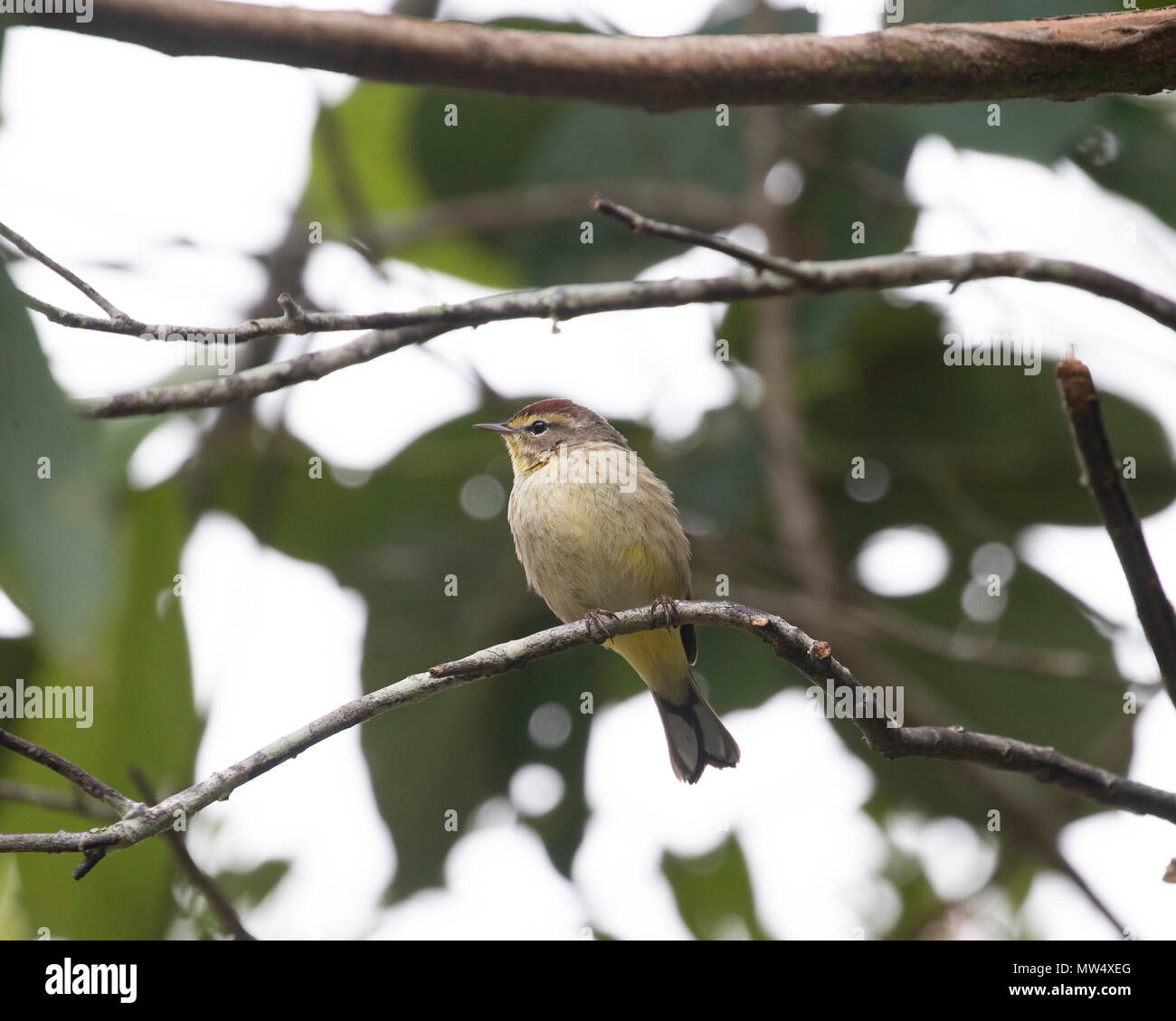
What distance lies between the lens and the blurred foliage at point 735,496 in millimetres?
6406

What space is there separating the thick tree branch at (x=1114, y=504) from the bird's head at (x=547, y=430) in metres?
3.11

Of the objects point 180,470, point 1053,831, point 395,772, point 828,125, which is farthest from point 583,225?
point 1053,831

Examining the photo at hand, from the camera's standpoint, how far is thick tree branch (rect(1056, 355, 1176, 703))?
2791 mm

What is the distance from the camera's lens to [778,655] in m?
2.91

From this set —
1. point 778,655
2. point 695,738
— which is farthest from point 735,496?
point 778,655

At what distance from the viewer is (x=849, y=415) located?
725cm

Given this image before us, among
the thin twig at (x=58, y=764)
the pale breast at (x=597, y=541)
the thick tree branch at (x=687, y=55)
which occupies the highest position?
the thick tree branch at (x=687, y=55)

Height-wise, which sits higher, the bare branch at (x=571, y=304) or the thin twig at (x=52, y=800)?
the bare branch at (x=571, y=304)

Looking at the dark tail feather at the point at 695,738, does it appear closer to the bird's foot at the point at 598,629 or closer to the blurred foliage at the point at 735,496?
the blurred foliage at the point at 735,496

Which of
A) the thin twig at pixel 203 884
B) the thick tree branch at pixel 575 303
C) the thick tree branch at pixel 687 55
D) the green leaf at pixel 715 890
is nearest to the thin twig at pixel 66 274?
the thick tree branch at pixel 575 303

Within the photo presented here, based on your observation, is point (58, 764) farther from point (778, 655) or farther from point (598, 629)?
point (778, 655)

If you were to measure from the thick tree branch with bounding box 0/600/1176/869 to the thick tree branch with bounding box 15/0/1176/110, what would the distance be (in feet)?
4.38

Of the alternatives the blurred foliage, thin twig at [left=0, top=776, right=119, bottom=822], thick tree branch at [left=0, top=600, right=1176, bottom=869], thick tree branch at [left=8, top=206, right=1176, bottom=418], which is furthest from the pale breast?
thin twig at [left=0, top=776, right=119, bottom=822]

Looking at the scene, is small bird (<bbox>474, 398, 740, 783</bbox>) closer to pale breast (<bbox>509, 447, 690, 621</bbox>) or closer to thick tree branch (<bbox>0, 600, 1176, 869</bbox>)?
pale breast (<bbox>509, 447, 690, 621</bbox>)
